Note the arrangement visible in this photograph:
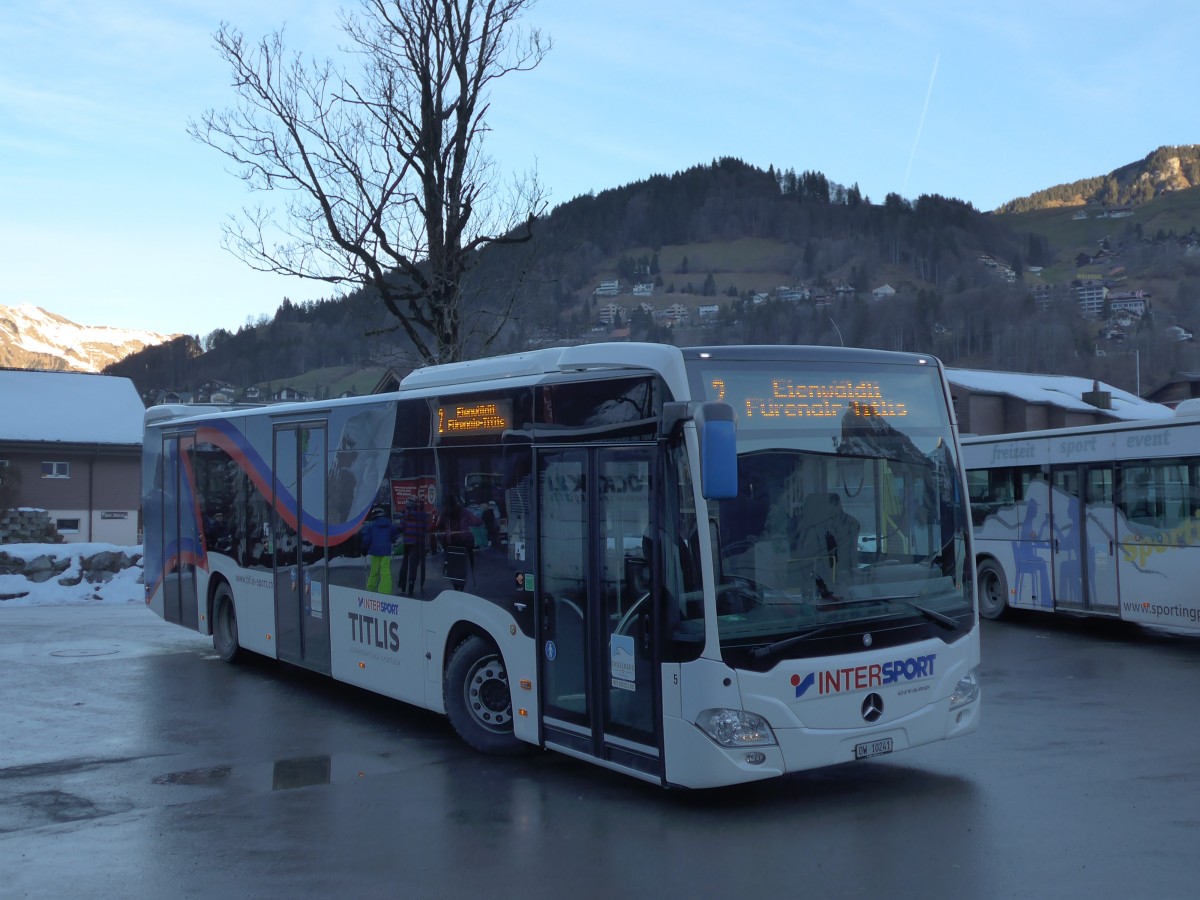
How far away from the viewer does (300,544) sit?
11984 millimetres

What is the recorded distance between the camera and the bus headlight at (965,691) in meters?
8.03

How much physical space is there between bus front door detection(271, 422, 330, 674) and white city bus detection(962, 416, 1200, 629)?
10.3 m

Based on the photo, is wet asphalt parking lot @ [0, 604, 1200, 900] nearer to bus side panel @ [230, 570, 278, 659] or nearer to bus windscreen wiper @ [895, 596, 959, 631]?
bus side panel @ [230, 570, 278, 659]

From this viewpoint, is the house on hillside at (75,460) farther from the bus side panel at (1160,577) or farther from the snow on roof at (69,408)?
the bus side panel at (1160,577)

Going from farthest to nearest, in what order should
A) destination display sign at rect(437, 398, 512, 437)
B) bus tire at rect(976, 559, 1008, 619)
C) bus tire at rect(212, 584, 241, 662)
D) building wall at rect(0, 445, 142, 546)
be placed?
building wall at rect(0, 445, 142, 546), bus tire at rect(976, 559, 1008, 619), bus tire at rect(212, 584, 241, 662), destination display sign at rect(437, 398, 512, 437)

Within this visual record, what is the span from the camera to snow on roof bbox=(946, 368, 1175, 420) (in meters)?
63.2

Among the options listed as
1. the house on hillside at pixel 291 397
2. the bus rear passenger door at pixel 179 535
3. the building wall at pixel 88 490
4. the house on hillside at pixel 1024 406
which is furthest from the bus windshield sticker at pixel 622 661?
the house on hillside at pixel 1024 406

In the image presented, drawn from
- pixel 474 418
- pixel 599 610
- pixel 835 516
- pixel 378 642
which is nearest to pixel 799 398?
pixel 835 516

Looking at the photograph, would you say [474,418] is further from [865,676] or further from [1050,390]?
[1050,390]

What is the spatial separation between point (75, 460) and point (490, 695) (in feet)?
151

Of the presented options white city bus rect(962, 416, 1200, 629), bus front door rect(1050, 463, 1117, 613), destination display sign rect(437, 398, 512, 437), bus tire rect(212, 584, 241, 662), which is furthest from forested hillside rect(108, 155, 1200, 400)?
destination display sign rect(437, 398, 512, 437)

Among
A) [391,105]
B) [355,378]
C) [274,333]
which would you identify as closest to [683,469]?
[391,105]

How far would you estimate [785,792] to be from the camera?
805cm

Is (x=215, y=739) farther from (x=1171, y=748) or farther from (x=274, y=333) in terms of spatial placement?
(x=274, y=333)
